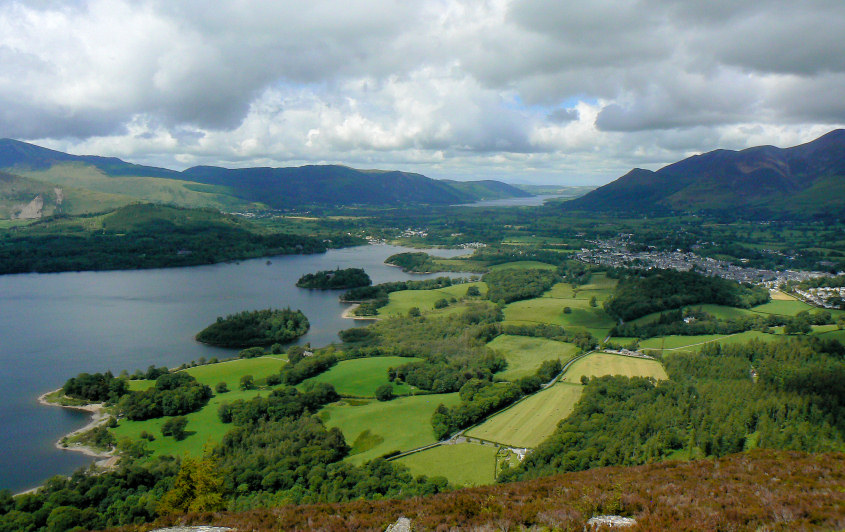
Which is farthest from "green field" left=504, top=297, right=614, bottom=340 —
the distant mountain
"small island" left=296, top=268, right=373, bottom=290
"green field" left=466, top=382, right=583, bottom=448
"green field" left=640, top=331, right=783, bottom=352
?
the distant mountain

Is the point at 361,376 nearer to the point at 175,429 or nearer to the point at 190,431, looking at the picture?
the point at 190,431

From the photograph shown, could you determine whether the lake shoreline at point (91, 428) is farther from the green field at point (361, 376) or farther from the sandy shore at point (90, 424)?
the green field at point (361, 376)

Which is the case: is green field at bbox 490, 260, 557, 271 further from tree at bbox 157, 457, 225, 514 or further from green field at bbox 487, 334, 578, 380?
tree at bbox 157, 457, 225, 514

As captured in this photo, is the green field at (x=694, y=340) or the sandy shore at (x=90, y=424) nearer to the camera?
the sandy shore at (x=90, y=424)

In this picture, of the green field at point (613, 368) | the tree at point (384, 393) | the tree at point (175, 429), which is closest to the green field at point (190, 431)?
the tree at point (175, 429)

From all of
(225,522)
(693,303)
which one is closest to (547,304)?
(693,303)
